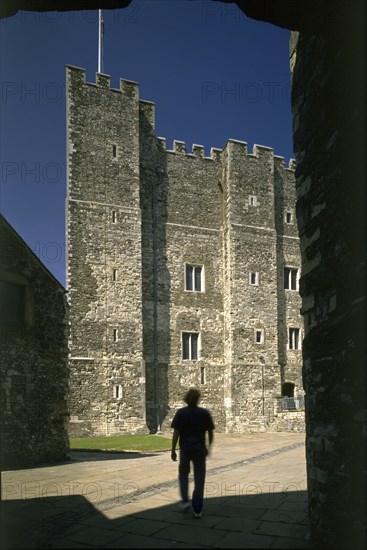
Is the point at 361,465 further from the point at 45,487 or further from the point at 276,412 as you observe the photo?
the point at 276,412

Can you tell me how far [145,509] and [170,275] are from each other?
19.6 m

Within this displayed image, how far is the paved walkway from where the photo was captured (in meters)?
4.42

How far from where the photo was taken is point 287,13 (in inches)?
151

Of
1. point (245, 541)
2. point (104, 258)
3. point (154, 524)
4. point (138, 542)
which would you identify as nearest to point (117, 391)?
point (104, 258)

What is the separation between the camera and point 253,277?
2658 centimetres

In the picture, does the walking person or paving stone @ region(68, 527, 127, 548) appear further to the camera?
the walking person

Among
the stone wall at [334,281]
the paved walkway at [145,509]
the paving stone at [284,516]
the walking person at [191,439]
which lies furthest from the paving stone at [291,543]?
the walking person at [191,439]

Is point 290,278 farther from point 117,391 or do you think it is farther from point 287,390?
point 117,391

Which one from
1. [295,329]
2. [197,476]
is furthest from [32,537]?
[295,329]

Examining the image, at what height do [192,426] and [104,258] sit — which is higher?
[104,258]

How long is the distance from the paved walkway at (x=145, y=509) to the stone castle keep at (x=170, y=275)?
1266 centimetres

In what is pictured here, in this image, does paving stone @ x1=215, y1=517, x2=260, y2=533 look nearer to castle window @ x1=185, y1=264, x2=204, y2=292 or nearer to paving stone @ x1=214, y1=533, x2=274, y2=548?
paving stone @ x1=214, y1=533, x2=274, y2=548

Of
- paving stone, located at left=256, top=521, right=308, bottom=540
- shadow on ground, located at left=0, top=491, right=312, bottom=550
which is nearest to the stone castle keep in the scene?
shadow on ground, located at left=0, top=491, right=312, bottom=550

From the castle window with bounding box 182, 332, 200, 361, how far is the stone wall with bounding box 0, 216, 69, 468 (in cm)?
1379
